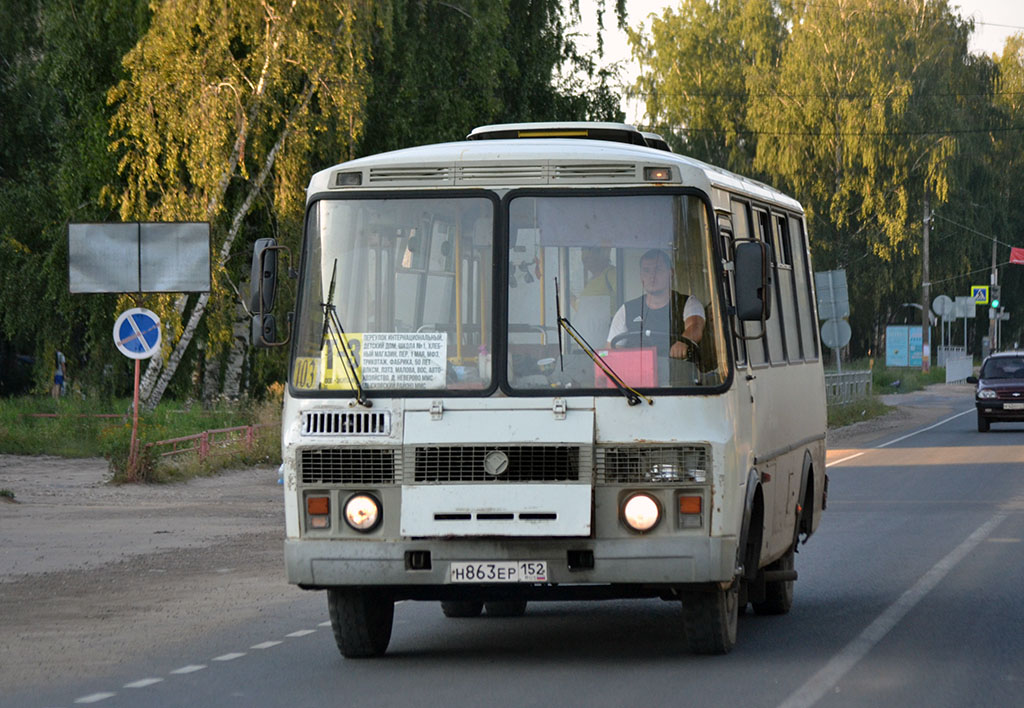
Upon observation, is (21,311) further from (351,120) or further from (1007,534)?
(1007,534)

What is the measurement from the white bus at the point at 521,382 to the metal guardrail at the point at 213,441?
1779cm

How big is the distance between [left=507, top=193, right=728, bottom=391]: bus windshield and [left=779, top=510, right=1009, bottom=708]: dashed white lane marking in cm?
154

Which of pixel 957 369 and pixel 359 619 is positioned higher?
pixel 957 369

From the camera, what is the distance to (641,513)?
350 inches

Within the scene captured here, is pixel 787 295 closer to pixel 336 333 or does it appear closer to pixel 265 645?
pixel 336 333

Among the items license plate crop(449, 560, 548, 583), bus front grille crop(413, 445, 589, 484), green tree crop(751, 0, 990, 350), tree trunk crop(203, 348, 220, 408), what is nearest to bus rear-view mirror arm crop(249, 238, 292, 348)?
bus front grille crop(413, 445, 589, 484)

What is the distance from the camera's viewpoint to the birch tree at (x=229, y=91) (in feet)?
99.1

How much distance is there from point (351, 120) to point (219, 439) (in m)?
5.74

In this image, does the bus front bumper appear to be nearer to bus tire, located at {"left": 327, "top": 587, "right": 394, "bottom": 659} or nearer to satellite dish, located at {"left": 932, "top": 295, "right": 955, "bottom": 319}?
bus tire, located at {"left": 327, "top": 587, "right": 394, "bottom": 659}

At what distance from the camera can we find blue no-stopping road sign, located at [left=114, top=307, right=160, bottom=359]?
24.4m

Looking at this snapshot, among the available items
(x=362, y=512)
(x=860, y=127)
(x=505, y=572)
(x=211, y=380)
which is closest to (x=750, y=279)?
(x=505, y=572)

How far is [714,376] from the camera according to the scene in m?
9.11

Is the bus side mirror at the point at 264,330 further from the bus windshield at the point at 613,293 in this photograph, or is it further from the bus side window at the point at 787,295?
the bus side window at the point at 787,295

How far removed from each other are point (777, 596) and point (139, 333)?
1452cm
